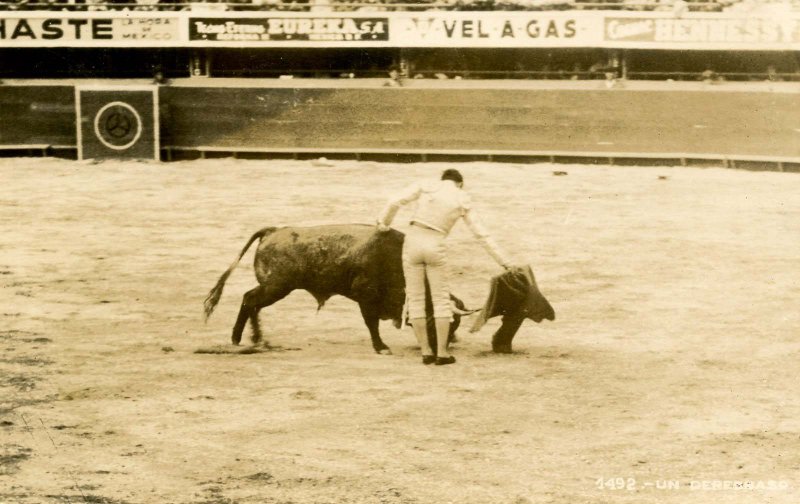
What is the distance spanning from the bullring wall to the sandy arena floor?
4170mm

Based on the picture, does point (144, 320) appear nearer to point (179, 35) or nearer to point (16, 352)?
point (16, 352)

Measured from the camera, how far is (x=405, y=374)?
342 inches

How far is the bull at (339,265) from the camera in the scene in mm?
9039

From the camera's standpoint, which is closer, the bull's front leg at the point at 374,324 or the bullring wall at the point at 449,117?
the bull's front leg at the point at 374,324

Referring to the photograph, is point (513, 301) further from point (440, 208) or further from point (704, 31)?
point (704, 31)

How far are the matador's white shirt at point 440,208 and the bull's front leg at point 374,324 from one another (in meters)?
0.63

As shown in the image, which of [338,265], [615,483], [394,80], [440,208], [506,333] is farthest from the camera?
[394,80]

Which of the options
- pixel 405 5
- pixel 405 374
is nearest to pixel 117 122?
pixel 405 5

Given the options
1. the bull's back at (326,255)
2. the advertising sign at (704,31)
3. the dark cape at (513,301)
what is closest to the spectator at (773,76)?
the advertising sign at (704,31)

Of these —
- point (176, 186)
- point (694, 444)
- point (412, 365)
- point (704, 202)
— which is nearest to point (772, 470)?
point (694, 444)

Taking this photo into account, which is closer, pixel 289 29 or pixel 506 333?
pixel 506 333

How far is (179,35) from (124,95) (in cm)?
147

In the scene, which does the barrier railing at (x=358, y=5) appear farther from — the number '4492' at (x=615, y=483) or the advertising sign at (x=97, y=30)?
the number '4492' at (x=615, y=483)

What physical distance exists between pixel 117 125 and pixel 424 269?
13.7 m
